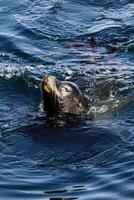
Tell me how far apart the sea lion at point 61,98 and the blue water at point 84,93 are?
0.62 ft

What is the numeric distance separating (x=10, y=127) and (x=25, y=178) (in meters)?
1.66

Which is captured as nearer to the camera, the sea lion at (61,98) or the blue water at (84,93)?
the blue water at (84,93)

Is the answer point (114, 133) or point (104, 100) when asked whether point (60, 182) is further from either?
point (104, 100)

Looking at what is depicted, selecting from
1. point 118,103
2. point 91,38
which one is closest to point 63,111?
point 118,103

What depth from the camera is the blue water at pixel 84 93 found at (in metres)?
6.36

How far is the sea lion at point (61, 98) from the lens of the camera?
7582 mm

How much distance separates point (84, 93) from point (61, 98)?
5.23 feet

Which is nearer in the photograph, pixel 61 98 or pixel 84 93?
pixel 61 98

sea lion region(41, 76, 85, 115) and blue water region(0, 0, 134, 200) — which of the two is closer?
blue water region(0, 0, 134, 200)

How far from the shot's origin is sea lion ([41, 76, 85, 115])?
758 cm

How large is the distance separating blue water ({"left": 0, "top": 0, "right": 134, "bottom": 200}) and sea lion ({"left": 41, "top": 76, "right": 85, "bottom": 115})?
19cm

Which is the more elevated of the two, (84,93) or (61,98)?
(84,93)

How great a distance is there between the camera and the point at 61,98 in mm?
7930

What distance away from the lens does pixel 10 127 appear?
26.3ft
